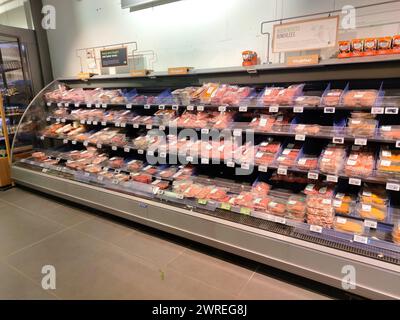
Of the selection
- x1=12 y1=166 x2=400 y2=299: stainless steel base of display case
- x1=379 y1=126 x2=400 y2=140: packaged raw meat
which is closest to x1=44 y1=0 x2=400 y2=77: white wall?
x1=379 y1=126 x2=400 y2=140: packaged raw meat

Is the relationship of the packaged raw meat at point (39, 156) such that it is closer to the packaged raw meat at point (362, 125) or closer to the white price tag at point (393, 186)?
the packaged raw meat at point (362, 125)

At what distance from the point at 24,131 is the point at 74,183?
71.4 inches

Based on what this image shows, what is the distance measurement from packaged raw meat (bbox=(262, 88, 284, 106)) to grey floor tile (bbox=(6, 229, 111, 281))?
88.0 inches

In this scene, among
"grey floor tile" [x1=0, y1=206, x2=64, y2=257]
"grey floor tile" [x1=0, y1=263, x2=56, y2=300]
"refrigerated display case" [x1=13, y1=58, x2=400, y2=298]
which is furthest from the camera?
"grey floor tile" [x1=0, y1=206, x2=64, y2=257]

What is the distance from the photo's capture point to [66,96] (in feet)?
14.5

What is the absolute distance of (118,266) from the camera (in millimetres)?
2637

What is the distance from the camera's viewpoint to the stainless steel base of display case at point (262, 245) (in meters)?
1.94

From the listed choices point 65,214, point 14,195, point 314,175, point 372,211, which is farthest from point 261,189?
point 14,195

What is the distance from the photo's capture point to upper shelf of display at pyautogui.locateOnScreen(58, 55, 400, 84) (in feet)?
7.07

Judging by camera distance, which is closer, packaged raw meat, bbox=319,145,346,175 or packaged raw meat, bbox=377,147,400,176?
packaged raw meat, bbox=377,147,400,176

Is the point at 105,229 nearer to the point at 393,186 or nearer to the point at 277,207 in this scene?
the point at 277,207

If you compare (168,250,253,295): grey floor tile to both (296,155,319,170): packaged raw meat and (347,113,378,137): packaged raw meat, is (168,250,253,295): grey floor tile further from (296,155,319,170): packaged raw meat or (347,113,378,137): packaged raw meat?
(347,113,378,137): packaged raw meat

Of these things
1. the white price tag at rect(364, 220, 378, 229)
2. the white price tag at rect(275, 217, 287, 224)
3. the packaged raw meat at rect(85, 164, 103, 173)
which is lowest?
the white price tag at rect(275, 217, 287, 224)

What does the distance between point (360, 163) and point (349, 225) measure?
0.52 m
